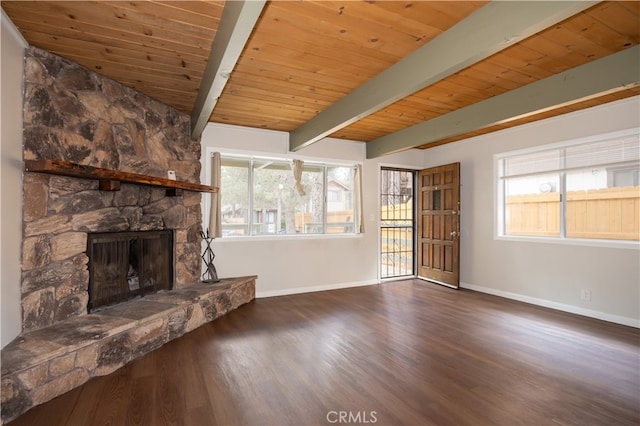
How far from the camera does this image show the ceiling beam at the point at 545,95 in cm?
261

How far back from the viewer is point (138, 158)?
3486 mm

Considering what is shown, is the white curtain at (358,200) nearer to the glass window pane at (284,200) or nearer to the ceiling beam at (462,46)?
the glass window pane at (284,200)

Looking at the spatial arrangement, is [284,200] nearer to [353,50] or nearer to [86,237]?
[86,237]

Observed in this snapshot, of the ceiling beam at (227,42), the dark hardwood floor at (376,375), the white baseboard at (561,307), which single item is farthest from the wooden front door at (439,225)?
the ceiling beam at (227,42)

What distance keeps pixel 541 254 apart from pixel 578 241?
49 cm

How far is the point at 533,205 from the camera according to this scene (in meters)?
4.65

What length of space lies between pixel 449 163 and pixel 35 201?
18.8ft

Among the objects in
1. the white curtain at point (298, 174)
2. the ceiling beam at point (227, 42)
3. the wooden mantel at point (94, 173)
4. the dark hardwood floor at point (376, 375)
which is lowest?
the dark hardwood floor at point (376, 375)

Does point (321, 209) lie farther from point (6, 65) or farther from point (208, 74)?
point (6, 65)

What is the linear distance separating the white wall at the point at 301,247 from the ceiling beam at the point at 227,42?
5.58 ft

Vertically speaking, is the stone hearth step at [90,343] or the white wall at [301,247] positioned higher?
the white wall at [301,247]

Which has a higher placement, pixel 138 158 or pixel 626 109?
pixel 626 109

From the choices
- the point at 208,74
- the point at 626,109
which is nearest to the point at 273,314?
the point at 208,74

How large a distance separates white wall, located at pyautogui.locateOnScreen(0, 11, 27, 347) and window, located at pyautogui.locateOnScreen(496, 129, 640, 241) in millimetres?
5721
